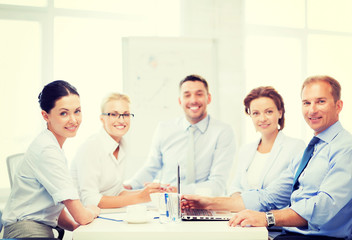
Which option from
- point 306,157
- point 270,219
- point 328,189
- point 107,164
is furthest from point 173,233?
point 107,164

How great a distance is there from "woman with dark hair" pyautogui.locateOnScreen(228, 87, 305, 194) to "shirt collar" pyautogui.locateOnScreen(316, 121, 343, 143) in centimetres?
52

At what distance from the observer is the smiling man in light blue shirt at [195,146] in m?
3.07

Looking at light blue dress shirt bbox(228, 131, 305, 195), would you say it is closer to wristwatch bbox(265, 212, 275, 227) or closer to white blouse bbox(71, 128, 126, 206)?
wristwatch bbox(265, 212, 275, 227)

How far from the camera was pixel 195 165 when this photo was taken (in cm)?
314

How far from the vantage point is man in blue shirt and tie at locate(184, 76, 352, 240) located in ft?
5.88

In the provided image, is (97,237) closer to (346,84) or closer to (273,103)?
(273,103)

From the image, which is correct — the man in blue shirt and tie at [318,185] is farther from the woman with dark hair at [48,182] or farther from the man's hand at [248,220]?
the woman with dark hair at [48,182]

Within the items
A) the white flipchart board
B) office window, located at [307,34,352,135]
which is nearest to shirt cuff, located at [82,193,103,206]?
the white flipchart board

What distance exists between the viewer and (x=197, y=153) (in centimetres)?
316

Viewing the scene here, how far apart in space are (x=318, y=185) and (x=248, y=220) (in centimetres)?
49

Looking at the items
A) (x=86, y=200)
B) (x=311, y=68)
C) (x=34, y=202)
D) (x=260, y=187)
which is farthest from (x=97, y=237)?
(x=311, y=68)

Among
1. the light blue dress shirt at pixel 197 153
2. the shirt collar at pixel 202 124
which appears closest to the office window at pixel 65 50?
the light blue dress shirt at pixel 197 153

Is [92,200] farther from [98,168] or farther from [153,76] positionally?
[153,76]

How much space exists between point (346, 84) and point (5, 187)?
3.94m
